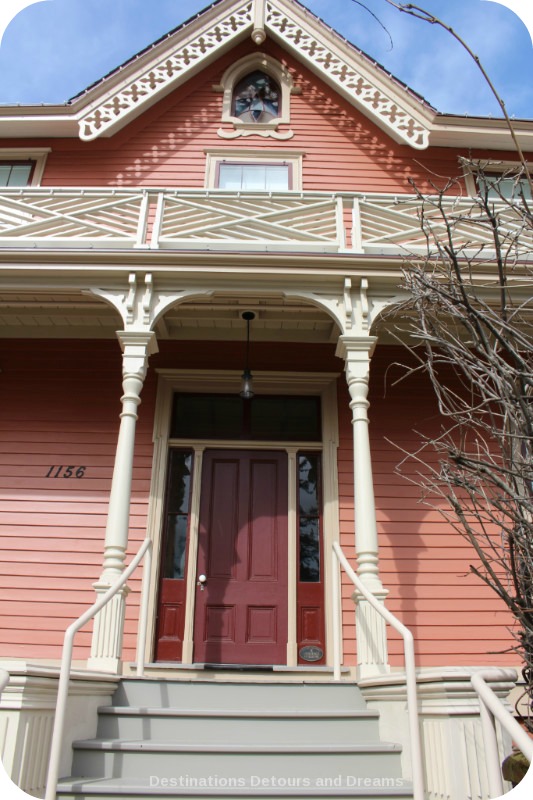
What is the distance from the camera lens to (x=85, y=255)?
6078 millimetres

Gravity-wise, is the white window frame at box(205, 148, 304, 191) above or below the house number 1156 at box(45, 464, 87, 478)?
above

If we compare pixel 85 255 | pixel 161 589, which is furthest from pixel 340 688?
pixel 85 255

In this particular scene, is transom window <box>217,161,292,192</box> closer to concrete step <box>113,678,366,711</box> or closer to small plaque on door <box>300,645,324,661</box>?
small plaque on door <box>300,645,324,661</box>

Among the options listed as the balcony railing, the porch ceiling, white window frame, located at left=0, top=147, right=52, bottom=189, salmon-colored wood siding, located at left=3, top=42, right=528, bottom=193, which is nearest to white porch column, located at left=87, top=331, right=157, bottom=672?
the porch ceiling

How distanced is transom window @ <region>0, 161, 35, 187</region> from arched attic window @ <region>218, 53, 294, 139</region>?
2835 millimetres

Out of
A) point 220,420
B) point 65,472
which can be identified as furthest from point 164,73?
point 65,472

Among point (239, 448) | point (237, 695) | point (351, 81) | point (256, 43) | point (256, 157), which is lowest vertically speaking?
point (237, 695)

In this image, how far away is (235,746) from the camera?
386 centimetres

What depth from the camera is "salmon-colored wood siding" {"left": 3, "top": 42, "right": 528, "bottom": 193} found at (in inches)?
338

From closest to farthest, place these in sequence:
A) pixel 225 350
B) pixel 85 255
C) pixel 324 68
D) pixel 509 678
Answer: pixel 509 678, pixel 85 255, pixel 225 350, pixel 324 68

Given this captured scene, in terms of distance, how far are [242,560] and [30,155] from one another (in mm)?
6571

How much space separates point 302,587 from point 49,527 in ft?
9.56

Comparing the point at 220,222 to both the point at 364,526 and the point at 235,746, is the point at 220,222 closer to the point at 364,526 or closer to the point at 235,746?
the point at 364,526

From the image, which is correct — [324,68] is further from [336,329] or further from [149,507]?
[149,507]
